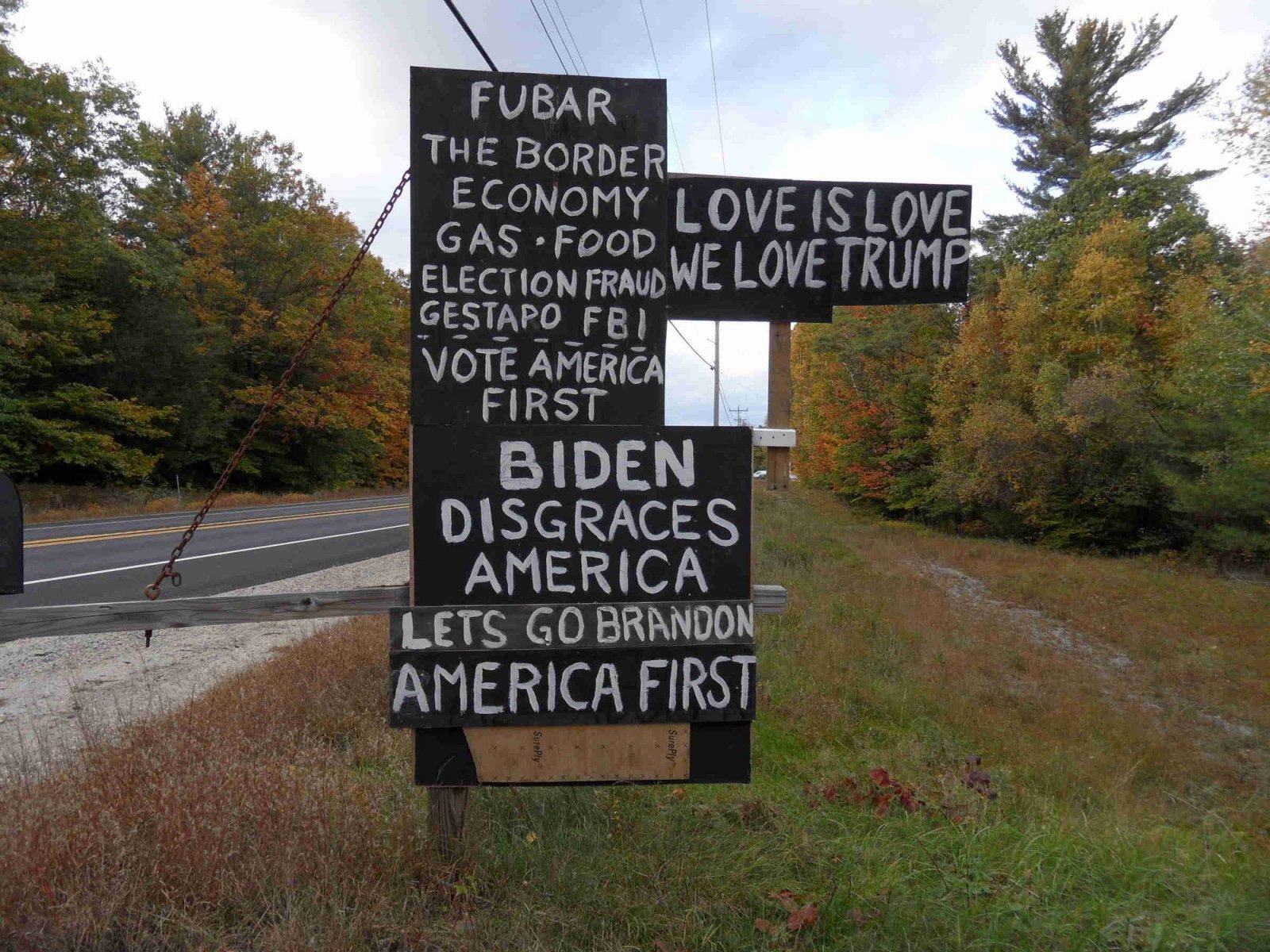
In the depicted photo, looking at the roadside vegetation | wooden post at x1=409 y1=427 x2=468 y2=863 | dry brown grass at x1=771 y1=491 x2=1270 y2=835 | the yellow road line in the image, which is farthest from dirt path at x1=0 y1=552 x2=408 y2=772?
the yellow road line

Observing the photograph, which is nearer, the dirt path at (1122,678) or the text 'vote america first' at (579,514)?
the text 'vote america first' at (579,514)

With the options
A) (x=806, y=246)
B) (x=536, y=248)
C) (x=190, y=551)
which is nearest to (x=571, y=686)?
(x=536, y=248)

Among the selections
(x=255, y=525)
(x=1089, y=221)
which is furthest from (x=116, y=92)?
(x=1089, y=221)

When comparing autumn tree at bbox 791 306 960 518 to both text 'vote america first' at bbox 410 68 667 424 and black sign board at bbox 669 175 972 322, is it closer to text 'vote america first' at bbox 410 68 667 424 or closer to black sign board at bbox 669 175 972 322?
black sign board at bbox 669 175 972 322

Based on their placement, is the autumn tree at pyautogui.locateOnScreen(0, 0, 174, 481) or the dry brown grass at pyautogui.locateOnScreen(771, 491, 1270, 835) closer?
the dry brown grass at pyautogui.locateOnScreen(771, 491, 1270, 835)

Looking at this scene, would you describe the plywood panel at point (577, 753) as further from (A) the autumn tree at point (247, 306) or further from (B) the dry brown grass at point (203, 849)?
(A) the autumn tree at point (247, 306)

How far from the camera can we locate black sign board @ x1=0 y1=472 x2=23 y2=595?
2.57 metres

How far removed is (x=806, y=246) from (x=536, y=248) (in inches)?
40.8

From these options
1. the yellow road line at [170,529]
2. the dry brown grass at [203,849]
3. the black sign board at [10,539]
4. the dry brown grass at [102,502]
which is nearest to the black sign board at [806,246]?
the dry brown grass at [203,849]

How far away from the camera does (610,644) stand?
2.72 meters

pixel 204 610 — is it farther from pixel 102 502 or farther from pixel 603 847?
pixel 102 502

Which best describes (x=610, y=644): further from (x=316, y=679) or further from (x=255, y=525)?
(x=255, y=525)

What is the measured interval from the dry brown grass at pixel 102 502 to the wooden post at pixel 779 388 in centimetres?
2122

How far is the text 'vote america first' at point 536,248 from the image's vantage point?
9.06ft
